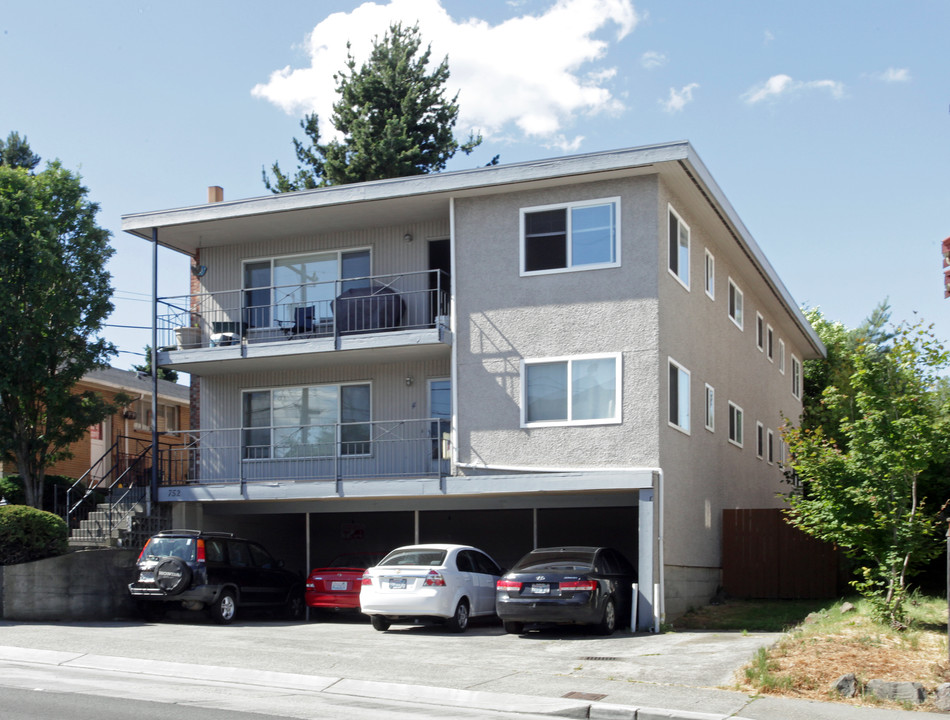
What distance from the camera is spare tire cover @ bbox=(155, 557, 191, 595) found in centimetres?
1828

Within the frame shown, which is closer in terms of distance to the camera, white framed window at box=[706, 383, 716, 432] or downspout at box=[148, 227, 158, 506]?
downspout at box=[148, 227, 158, 506]

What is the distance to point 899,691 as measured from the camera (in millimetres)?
11312

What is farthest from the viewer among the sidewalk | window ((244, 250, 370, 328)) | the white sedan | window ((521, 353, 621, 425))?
window ((244, 250, 370, 328))

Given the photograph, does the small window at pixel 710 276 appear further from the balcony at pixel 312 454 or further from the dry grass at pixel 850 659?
the dry grass at pixel 850 659

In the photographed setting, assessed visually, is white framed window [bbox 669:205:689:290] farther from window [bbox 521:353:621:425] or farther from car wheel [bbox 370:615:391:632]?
car wheel [bbox 370:615:391:632]

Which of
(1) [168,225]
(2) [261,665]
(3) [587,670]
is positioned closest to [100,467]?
(1) [168,225]

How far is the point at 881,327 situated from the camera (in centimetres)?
5834

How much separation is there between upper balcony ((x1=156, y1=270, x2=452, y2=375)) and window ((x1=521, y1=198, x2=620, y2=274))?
6.61 ft

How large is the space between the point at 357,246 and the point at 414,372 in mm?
3239

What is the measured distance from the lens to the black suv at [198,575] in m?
18.4

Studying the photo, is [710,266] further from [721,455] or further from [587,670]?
[587,670]

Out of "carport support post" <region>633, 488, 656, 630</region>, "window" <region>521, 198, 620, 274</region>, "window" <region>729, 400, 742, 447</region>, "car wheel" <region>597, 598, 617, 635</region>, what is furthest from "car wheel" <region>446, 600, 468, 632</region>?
"window" <region>729, 400, 742, 447</region>

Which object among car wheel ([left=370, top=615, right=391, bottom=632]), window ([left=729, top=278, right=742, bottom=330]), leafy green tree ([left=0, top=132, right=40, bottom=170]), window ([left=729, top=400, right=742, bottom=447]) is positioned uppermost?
leafy green tree ([left=0, top=132, right=40, bottom=170])

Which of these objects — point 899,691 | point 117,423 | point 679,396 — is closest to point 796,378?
point 679,396
